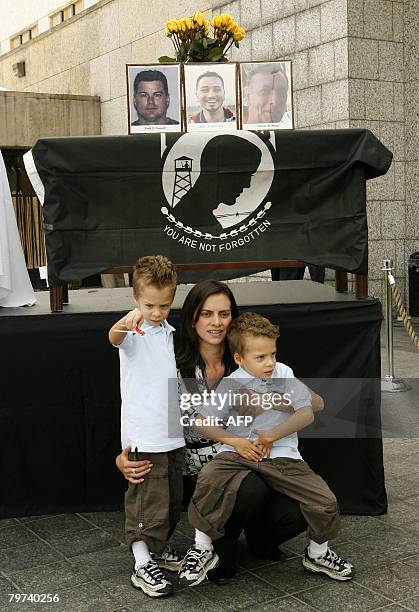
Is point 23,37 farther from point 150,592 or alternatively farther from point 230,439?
point 150,592

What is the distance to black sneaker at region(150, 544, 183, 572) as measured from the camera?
355 centimetres

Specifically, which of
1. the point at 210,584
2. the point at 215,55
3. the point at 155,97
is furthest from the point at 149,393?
the point at 215,55

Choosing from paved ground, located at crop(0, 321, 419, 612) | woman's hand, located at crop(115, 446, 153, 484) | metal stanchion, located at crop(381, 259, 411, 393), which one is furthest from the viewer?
metal stanchion, located at crop(381, 259, 411, 393)

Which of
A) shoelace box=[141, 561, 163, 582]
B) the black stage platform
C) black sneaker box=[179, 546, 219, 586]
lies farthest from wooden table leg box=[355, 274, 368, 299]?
shoelace box=[141, 561, 163, 582]

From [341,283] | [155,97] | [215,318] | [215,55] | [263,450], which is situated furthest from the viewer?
[341,283]

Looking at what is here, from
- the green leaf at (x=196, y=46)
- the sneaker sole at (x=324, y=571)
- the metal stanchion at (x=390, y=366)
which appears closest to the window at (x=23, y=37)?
the metal stanchion at (x=390, y=366)

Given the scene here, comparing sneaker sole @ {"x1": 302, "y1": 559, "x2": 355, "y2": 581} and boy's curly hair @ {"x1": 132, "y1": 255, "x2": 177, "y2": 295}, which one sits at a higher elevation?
boy's curly hair @ {"x1": 132, "y1": 255, "x2": 177, "y2": 295}

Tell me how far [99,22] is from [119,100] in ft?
5.96

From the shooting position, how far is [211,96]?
13.9 ft

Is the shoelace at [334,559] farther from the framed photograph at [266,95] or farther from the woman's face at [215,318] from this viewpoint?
the framed photograph at [266,95]

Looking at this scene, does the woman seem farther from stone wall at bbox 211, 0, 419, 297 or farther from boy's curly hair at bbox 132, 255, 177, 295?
stone wall at bbox 211, 0, 419, 297

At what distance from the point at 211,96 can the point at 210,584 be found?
236 centimetres

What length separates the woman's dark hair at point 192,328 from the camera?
3.58 m

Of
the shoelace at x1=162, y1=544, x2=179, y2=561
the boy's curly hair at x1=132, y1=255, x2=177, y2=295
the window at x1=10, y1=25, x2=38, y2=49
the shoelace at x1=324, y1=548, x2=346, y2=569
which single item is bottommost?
the shoelace at x1=162, y1=544, x2=179, y2=561
